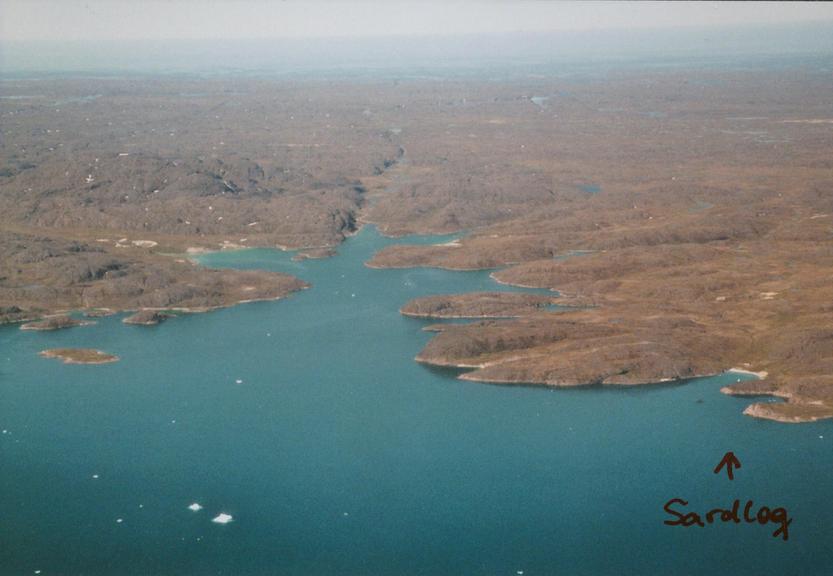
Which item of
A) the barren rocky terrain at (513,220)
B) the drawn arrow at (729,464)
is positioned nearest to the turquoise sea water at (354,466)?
the drawn arrow at (729,464)

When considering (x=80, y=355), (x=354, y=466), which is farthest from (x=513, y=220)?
(x=354, y=466)

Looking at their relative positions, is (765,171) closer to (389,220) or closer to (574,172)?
(574,172)

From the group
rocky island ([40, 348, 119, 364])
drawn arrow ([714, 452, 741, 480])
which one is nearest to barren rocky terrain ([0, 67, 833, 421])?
drawn arrow ([714, 452, 741, 480])

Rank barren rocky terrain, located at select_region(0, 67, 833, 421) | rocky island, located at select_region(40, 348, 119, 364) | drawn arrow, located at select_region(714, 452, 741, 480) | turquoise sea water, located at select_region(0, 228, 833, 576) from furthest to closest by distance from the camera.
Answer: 1. barren rocky terrain, located at select_region(0, 67, 833, 421)
2. rocky island, located at select_region(40, 348, 119, 364)
3. drawn arrow, located at select_region(714, 452, 741, 480)
4. turquoise sea water, located at select_region(0, 228, 833, 576)

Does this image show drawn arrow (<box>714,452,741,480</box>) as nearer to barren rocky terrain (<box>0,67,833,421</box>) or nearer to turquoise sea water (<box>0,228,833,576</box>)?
turquoise sea water (<box>0,228,833,576</box>)

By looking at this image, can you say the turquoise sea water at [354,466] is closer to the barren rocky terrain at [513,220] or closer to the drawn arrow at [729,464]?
the drawn arrow at [729,464]
